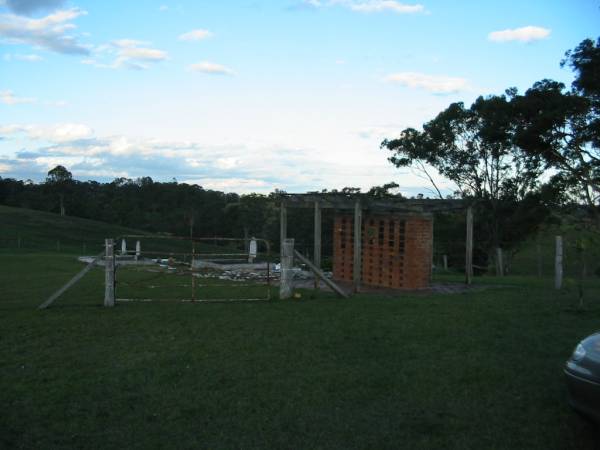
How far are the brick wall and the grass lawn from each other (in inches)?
151

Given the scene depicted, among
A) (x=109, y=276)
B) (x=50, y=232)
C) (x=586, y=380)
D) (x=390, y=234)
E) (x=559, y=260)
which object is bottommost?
(x=586, y=380)

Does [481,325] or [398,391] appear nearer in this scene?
[398,391]

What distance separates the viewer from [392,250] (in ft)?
48.0

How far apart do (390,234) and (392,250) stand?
43 cm

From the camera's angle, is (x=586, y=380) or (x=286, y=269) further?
(x=286, y=269)

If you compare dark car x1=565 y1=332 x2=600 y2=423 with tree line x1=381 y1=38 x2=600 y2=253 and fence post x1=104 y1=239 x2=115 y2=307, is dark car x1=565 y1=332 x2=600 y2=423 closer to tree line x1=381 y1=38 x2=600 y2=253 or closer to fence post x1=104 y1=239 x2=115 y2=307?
fence post x1=104 y1=239 x2=115 y2=307

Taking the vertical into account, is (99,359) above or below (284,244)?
below

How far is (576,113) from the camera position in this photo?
2412cm

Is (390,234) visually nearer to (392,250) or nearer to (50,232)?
(392,250)

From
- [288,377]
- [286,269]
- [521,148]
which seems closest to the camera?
[288,377]

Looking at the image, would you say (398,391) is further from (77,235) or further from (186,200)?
(186,200)

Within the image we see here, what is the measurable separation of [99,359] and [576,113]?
23.3 m

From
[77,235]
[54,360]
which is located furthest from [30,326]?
[77,235]

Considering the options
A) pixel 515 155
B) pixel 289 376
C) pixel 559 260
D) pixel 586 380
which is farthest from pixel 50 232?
pixel 586 380
